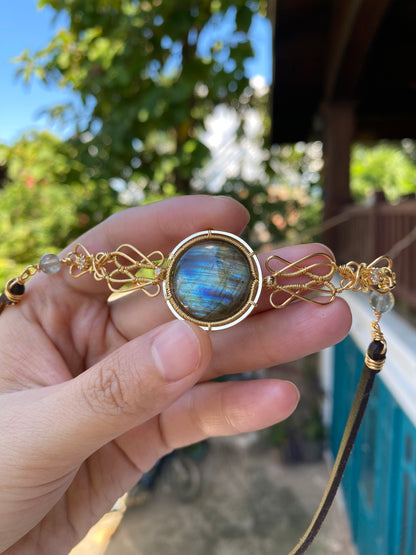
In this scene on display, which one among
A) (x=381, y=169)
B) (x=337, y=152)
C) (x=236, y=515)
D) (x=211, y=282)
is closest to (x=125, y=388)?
(x=211, y=282)

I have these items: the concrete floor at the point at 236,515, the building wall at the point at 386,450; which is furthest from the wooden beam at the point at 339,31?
the concrete floor at the point at 236,515

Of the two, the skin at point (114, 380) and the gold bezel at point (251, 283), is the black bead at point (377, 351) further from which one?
the gold bezel at point (251, 283)

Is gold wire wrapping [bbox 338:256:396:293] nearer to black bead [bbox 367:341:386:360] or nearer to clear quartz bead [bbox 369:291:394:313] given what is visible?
clear quartz bead [bbox 369:291:394:313]

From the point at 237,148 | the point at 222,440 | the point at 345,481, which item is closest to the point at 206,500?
the point at 222,440

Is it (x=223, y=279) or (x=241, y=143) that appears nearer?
(x=223, y=279)

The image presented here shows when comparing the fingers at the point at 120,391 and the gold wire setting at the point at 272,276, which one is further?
the gold wire setting at the point at 272,276

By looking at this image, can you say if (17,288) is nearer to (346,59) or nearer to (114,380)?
(114,380)

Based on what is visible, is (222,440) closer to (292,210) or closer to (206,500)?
(206,500)
